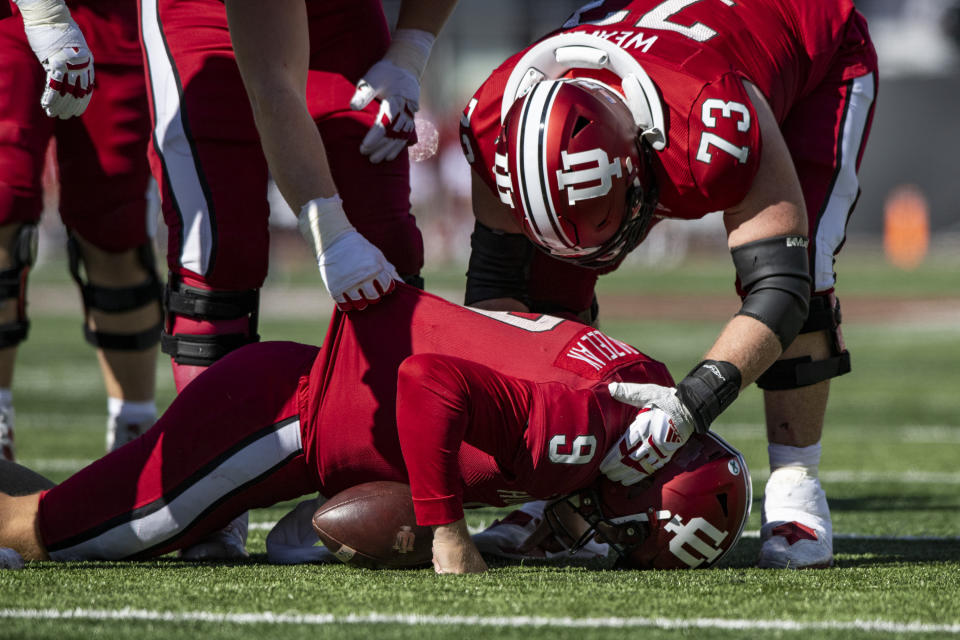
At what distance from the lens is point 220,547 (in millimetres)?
3324

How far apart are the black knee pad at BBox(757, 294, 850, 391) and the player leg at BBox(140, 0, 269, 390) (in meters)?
1.42

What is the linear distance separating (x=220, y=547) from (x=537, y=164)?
1.25 m

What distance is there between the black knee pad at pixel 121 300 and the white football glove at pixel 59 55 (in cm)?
101

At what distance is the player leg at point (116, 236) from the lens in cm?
440

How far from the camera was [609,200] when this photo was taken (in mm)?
3121

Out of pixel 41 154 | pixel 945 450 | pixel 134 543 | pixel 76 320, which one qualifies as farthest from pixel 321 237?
pixel 76 320

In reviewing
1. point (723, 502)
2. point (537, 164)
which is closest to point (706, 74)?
point (537, 164)

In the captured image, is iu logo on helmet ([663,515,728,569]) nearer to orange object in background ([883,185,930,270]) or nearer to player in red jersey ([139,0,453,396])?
player in red jersey ([139,0,453,396])

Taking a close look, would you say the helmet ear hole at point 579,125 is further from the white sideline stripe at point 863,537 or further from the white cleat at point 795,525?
the white sideline stripe at point 863,537

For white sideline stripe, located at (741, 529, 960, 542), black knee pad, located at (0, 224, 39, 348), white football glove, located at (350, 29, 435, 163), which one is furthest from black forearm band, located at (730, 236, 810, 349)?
black knee pad, located at (0, 224, 39, 348)

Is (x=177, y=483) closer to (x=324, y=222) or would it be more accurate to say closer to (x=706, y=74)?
(x=324, y=222)

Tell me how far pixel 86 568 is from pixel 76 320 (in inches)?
451

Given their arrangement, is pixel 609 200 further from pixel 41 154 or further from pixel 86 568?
pixel 41 154

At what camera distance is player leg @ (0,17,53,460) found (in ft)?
13.4
